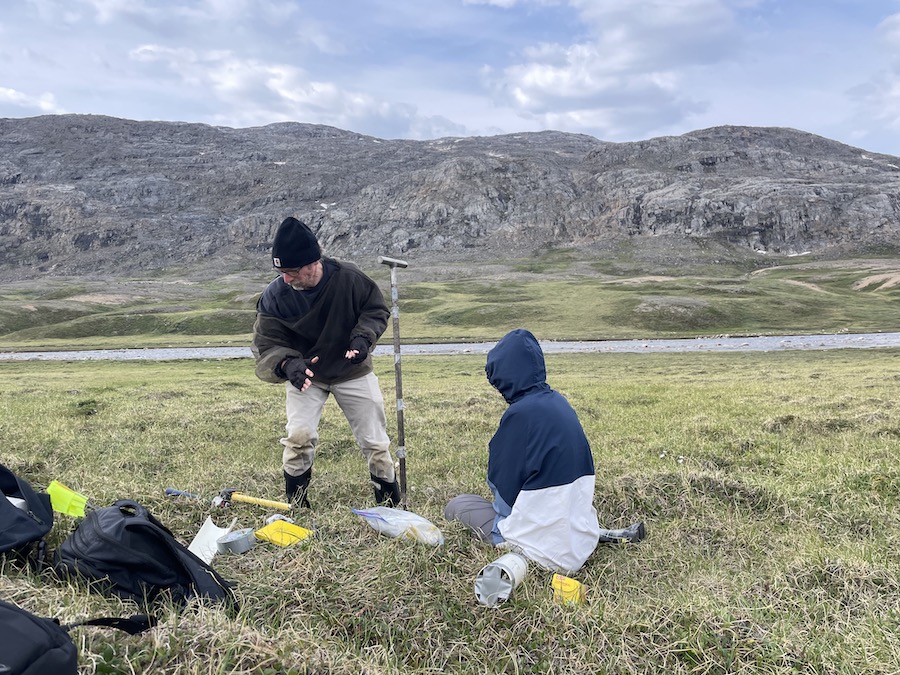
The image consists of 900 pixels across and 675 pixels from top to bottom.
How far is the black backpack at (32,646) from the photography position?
2.60 metres

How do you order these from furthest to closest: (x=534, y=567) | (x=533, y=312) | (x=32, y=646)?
(x=533, y=312) → (x=534, y=567) → (x=32, y=646)

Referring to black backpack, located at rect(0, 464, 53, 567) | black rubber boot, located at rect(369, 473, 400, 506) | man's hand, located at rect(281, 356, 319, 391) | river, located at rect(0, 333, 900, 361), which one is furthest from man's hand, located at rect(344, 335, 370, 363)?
river, located at rect(0, 333, 900, 361)

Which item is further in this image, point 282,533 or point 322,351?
point 322,351

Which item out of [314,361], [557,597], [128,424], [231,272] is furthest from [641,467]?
[231,272]

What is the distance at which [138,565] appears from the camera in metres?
4.16

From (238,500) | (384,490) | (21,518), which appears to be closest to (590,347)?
(384,490)

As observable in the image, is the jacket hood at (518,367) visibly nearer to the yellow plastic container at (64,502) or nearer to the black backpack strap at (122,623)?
the black backpack strap at (122,623)

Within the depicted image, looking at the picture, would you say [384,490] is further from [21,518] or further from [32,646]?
[32,646]

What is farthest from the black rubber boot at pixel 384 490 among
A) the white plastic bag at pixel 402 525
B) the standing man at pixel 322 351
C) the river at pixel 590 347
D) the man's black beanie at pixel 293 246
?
the river at pixel 590 347

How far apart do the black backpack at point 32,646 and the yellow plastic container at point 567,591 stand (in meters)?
3.16

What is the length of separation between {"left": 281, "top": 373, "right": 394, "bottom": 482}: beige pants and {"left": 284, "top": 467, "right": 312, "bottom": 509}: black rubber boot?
6 centimetres

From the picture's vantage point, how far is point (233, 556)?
5.18 meters

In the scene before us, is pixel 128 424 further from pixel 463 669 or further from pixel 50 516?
pixel 463 669

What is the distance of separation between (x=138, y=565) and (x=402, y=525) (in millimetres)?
2253
